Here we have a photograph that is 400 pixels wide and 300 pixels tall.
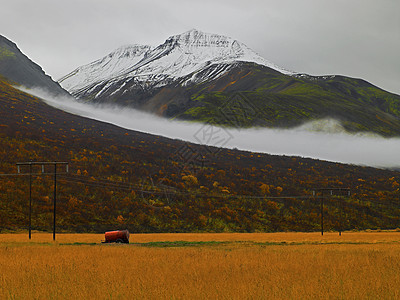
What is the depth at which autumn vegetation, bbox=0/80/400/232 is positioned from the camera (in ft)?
241

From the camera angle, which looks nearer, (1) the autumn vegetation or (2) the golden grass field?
(2) the golden grass field

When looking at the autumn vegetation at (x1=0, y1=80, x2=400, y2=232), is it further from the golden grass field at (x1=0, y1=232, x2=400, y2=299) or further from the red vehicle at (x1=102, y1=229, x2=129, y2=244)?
the golden grass field at (x1=0, y1=232, x2=400, y2=299)

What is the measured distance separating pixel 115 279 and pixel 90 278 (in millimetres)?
1012

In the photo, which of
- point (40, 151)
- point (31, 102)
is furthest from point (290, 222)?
point (31, 102)

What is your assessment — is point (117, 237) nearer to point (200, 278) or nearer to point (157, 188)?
point (200, 278)

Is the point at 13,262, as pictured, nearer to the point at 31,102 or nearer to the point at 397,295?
the point at 397,295

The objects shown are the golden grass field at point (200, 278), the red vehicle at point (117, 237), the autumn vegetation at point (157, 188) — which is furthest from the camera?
the autumn vegetation at point (157, 188)

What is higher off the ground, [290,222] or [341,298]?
[341,298]

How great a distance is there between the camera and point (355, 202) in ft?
362

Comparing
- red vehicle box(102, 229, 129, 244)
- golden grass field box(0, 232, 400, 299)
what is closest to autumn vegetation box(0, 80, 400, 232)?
red vehicle box(102, 229, 129, 244)

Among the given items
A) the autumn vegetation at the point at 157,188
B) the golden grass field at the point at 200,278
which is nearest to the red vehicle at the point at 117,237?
the golden grass field at the point at 200,278

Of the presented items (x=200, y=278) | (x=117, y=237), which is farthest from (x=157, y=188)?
(x=200, y=278)

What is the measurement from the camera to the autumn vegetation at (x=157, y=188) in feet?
241

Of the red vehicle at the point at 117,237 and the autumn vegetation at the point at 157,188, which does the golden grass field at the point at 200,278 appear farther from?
the autumn vegetation at the point at 157,188
